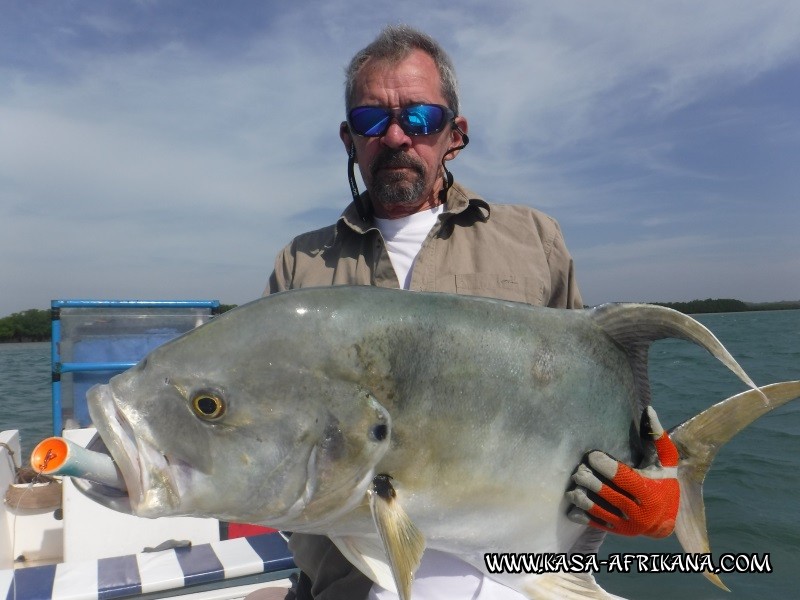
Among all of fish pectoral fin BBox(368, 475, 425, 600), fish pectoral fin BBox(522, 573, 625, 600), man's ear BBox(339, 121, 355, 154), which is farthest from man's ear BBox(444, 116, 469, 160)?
fish pectoral fin BBox(522, 573, 625, 600)

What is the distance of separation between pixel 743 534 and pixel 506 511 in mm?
8120

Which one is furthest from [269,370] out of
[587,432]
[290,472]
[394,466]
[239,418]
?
[587,432]

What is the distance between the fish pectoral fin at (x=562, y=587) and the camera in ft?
7.04

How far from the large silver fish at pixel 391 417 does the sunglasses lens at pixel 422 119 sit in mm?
1047

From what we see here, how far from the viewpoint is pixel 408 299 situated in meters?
1.90

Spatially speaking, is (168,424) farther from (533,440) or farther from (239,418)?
(533,440)

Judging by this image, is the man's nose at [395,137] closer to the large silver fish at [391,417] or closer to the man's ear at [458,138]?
the man's ear at [458,138]

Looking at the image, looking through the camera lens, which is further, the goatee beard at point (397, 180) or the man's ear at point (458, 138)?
the man's ear at point (458, 138)

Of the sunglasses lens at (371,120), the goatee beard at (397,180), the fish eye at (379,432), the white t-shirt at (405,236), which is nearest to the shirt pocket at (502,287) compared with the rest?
the white t-shirt at (405,236)

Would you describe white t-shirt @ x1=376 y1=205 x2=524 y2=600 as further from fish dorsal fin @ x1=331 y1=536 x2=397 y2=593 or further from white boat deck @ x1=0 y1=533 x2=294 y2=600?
white boat deck @ x1=0 y1=533 x2=294 y2=600

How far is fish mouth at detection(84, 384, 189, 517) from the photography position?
1.59 metres

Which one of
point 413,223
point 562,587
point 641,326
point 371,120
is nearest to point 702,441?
point 641,326

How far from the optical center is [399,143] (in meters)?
2.69

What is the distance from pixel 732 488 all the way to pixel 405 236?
9.80 m
